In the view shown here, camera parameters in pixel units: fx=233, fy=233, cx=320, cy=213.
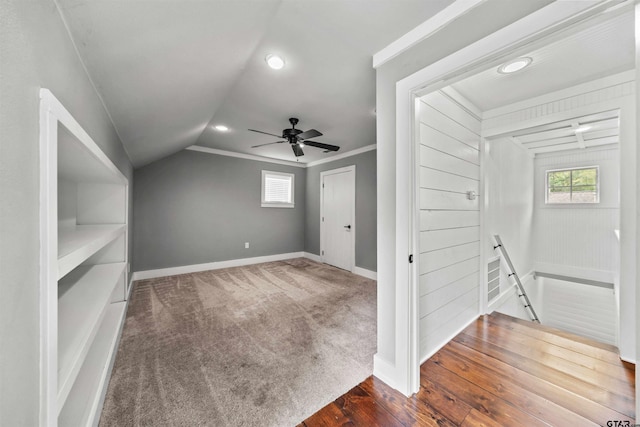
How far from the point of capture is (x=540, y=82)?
206 centimetres

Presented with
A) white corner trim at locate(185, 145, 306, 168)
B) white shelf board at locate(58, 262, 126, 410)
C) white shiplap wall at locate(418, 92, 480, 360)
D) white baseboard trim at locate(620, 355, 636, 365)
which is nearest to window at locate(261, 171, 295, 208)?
white corner trim at locate(185, 145, 306, 168)

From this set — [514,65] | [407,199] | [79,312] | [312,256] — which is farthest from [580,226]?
[79,312]

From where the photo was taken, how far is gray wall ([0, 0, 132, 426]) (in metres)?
0.51

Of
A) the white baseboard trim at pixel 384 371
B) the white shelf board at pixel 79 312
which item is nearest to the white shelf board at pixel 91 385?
the white shelf board at pixel 79 312

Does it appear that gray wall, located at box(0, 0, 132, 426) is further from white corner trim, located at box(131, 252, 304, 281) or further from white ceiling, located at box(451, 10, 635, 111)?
white corner trim, located at box(131, 252, 304, 281)

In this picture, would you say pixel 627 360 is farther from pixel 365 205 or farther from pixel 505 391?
pixel 365 205

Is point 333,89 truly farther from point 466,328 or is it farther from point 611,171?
point 611,171

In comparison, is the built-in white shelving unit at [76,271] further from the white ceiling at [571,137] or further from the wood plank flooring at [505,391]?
the white ceiling at [571,137]

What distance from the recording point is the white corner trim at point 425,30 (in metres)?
1.26

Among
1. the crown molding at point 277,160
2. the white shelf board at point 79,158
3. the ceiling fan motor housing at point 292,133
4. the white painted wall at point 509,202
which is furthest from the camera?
the crown molding at point 277,160

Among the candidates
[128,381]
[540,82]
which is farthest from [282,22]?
[128,381]

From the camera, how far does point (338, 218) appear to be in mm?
5016

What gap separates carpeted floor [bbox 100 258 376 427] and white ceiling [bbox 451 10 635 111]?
258 cm

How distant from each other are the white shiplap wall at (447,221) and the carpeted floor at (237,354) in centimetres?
68
